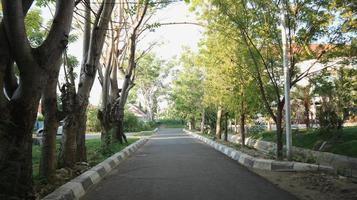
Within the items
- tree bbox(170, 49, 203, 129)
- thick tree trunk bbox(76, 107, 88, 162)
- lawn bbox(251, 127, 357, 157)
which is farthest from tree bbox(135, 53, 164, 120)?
thick tree trunk bbox(76, 107, 88, 162)

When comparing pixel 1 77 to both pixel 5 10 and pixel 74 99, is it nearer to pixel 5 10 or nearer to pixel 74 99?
pixel 5 10

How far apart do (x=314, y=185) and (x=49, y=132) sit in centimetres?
536

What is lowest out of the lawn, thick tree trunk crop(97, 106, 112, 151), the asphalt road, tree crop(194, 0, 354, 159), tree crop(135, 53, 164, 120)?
the asphalt road

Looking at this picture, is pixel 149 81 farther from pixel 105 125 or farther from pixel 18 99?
pixel 18 99

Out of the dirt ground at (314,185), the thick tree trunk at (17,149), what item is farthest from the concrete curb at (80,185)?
the dirt ground at (314,185)

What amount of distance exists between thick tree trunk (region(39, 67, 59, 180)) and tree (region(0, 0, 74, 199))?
1.63 meters

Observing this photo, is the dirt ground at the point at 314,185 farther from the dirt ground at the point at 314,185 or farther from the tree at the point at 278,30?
the tree at the point at 278,30

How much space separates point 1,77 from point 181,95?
4553 centimetres

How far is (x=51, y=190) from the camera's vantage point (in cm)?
771

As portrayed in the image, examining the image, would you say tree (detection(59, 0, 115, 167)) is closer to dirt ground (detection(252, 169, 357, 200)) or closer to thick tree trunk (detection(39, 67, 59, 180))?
thick tree trunk (detection(39, 67, 59, 180))

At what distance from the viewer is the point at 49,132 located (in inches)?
348

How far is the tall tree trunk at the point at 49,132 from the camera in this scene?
868 centimetres

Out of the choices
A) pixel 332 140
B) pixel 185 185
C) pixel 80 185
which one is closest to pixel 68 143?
pixel 80 185

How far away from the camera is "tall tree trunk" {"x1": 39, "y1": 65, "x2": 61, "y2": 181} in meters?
8.68
